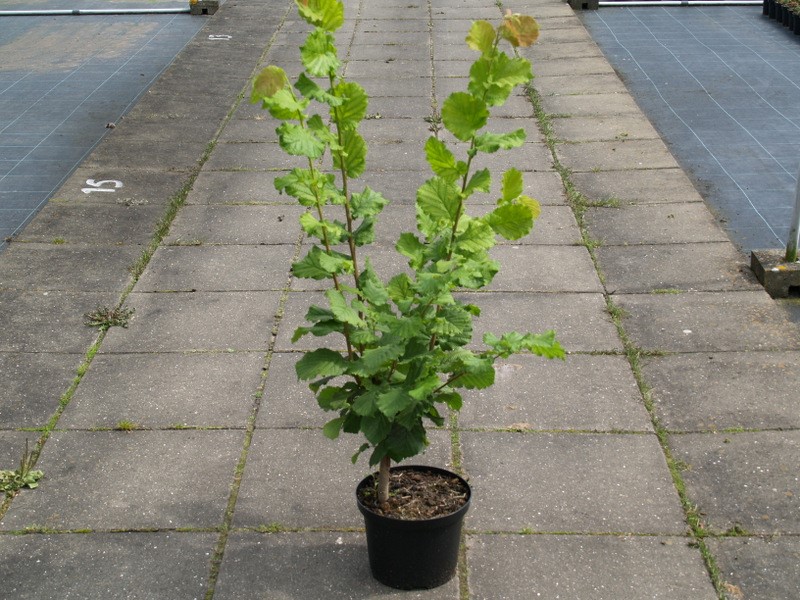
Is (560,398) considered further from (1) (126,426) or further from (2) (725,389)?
(1) (126,426)

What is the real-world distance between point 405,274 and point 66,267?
167 inches

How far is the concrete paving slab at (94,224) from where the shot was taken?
7.83 meters

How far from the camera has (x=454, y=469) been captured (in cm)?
509

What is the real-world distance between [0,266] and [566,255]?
3.99 m

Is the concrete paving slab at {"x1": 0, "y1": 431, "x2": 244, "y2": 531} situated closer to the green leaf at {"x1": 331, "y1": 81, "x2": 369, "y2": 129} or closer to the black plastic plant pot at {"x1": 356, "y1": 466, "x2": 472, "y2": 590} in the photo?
the black plastic plant pot at {"x1": 356, "y1": 466, "x2": 472, "y2": 590}

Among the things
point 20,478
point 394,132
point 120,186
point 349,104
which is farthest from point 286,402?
point 394,132

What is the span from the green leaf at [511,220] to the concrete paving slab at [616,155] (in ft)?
17.9

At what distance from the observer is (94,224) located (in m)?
8.06

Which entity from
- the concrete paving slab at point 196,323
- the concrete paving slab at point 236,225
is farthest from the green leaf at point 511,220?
the concrete paving slab at point 236,225

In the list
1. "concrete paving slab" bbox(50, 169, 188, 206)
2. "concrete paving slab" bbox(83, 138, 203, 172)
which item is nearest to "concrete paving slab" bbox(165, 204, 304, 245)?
"concrete paving slab" bbox(50, 169, 188, 206)

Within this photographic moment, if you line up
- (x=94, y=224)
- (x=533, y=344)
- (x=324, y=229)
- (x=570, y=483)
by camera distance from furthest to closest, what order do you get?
(x=94, y=224) → (x=570, y=483) → (x=324, y=229) → (x=533, y=344)

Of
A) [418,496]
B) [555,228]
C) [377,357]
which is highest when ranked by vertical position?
[377,357]

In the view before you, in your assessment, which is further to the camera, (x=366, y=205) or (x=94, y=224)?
(x=94, y=224)

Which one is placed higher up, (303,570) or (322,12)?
(322,12)
